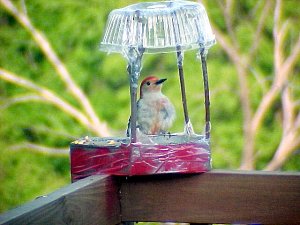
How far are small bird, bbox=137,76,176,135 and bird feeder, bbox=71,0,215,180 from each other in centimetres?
31

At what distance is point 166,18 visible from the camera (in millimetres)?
2447

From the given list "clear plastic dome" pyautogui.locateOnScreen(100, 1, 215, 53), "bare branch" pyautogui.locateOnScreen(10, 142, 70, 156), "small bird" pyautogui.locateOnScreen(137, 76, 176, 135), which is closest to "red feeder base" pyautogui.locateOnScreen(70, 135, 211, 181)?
"clear plastic dome" pyautogui.locateOnScreen(100, 1, 215, 53)

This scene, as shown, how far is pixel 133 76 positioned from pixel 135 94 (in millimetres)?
61

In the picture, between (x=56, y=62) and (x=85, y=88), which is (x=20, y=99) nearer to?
(x=56, y=62)

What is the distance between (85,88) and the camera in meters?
10.4

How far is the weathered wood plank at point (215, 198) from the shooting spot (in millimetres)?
2271

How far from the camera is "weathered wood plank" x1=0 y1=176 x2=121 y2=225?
1.75m

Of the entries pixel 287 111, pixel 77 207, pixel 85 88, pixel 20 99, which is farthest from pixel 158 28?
pixel 85 88

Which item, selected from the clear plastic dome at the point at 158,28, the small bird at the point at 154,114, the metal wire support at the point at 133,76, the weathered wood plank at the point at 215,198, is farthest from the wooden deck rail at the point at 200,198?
the small bird at the point at 154,114

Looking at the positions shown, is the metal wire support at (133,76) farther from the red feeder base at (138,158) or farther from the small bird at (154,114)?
the small bird at (154,114)

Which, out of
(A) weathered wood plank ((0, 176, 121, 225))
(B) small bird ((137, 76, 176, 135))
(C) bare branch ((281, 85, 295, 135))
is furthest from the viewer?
(C) bare branch ((281, 85, 295, 135))

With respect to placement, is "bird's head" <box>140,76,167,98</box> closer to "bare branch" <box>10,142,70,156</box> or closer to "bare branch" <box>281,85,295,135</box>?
"bare branch" <box>281,85,295,135</box>

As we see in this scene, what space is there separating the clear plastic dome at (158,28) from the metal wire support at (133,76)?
0.02 m

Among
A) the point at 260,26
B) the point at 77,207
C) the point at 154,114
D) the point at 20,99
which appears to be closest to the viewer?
the point at 77,207
